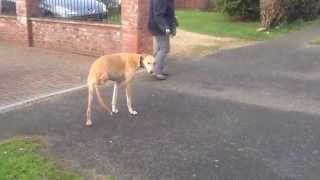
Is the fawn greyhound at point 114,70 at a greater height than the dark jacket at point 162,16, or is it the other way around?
the dark jacket at point 162,16

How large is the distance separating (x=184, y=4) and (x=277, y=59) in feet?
46.5

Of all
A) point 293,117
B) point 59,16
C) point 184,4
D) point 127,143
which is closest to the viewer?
point 127,143

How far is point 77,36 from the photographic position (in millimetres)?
12734

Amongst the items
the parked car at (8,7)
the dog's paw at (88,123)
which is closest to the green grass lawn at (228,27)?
the parked car at (8,7)

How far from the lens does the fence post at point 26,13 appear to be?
46.5ft

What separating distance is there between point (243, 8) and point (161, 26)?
8880 millimetres

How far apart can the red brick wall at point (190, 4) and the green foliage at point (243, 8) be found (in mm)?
6013

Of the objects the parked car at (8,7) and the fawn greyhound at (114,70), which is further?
the parked car at (8,7)

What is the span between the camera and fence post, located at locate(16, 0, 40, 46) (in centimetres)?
1416

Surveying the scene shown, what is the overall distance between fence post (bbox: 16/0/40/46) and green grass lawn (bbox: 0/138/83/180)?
7964 millimetres

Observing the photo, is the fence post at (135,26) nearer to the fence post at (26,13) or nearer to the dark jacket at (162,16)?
the dark jacket at (162,16)

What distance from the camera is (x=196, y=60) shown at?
455 inches

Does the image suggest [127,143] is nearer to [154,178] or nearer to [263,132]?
[154,178]

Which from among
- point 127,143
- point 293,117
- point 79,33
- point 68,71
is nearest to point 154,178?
point 127,143
